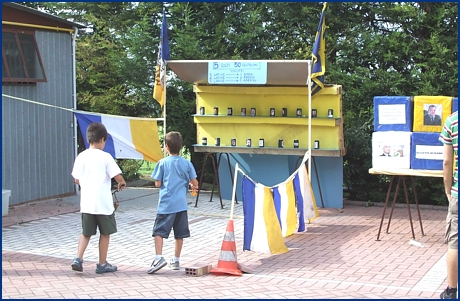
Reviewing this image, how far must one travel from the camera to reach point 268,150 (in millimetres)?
12078

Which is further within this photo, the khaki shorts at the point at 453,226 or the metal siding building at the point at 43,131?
the metal siding building at the point at 43,131

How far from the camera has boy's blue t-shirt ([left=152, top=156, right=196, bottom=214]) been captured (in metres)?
7.44

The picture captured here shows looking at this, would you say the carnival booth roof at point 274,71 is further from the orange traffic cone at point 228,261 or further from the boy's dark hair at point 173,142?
the orange traffic cone at point 228,261

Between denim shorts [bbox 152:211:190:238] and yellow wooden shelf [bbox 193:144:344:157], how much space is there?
4558 millimetres

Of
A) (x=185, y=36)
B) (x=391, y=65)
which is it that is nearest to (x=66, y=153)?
(x=185, y=36)

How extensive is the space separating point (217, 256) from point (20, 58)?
638 cm

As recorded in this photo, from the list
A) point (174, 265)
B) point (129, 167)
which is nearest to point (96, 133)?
point (174, 265)

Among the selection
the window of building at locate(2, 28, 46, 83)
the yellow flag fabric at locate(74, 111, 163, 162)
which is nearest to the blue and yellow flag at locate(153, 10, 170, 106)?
the yellow flag fabric at locate(74, 111, 163, 162)

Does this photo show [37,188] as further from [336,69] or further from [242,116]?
[336,69]

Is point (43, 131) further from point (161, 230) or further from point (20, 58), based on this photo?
point (161, 230)

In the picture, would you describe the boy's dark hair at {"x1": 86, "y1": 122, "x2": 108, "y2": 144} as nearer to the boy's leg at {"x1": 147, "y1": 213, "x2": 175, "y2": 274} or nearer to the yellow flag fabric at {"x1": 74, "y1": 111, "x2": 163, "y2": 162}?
the boy's leg at {"x1": 147, "y1": 213, "x2": 175, "y2": 274}

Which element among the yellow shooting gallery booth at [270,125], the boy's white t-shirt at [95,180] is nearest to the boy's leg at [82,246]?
the boy's white t-shirt at [95,180]

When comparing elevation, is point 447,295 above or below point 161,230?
below

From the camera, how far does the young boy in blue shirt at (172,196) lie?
743 cm
